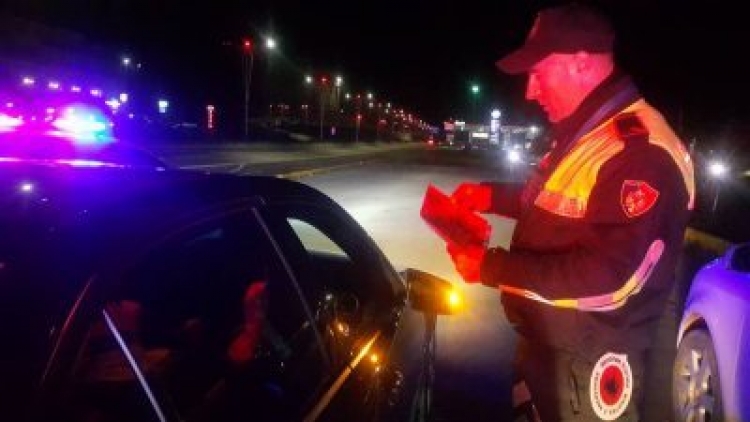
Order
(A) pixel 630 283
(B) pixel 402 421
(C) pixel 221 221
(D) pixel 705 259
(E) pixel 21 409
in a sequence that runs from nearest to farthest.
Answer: (E) pixel 21 409, (C) pixel 221 221, (A) pixel 630 283, (B) pixel 402 421, (D) pixel 705 259

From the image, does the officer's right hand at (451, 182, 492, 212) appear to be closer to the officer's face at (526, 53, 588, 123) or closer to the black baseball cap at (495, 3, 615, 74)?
the officer's face at (526, 53, 588, 123)

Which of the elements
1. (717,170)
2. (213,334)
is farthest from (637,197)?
(717,170)

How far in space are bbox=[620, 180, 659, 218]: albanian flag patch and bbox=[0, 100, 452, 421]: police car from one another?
3.10 feet

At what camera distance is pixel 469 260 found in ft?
8.23

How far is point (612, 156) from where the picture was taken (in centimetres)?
235

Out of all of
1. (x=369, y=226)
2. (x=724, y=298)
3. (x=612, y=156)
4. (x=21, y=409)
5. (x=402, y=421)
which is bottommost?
(x=369, y=226)

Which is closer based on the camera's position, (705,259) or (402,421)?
(402,421)

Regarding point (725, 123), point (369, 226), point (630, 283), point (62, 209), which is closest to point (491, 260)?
point (630, 283)

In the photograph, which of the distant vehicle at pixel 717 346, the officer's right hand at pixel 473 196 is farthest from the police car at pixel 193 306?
the distant vehicle at pixel 717 346

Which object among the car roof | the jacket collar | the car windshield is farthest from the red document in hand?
the car windshield

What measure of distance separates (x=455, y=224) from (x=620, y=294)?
527 mm

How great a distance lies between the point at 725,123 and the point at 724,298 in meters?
27.5

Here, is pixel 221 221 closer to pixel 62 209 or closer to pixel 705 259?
pixel 62 209

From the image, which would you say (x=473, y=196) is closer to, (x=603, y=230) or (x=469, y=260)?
(x=469, y=260)
